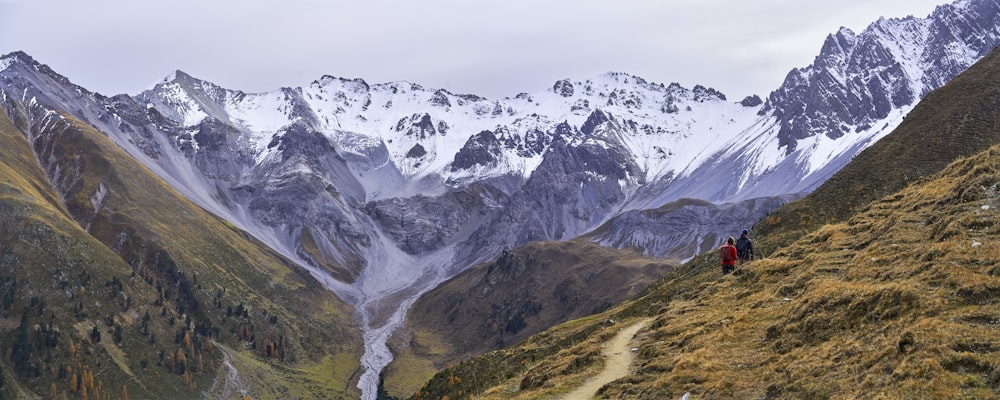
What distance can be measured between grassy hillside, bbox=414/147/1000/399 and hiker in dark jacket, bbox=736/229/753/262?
156 centimetres

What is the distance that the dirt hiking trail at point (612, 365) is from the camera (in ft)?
102

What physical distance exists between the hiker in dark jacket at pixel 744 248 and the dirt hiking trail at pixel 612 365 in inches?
323

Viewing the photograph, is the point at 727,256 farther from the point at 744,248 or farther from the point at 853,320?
the point at 853,320

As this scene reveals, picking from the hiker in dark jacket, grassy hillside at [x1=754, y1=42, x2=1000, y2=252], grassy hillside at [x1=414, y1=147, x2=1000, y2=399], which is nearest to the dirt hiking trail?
grassy hillside at [x1=414, y1=147, x2=1000, y2=399]

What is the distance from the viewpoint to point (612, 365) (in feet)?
112

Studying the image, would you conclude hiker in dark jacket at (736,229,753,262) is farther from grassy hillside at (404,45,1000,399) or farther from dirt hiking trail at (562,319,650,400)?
dirt hiking trail at (562,319,650,400)

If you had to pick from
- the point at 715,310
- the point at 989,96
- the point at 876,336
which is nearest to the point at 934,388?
the point at 876,336

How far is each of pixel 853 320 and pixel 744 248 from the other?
20.1 m

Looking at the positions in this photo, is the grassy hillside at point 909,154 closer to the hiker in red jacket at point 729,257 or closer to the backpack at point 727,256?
the hiker in red jacket at point 729,257

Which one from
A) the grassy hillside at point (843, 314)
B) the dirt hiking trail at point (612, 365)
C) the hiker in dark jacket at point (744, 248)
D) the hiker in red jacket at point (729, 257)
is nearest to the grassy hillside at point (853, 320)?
the grassy hillside at point (843, 314)

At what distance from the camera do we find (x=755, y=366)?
2588 centimetres

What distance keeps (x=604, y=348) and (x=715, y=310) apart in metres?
5.79

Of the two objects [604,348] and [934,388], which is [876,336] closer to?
[934,388]

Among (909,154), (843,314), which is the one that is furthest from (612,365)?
(909,154)
